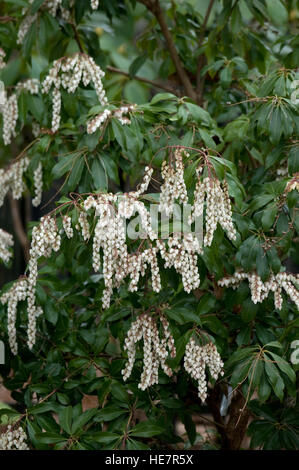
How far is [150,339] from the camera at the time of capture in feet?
7.38

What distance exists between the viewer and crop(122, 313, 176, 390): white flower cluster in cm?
225

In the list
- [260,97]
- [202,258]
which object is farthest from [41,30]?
[202,258]

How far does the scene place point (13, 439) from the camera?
2572 millimetres

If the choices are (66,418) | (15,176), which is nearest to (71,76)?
(15,176)

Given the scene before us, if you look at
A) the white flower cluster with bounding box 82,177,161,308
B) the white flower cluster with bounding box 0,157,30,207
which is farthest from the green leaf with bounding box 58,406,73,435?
the white flower cluster with bounding box 0,157,30,207

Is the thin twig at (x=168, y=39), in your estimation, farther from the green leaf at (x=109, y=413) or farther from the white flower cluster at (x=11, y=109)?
the green leaf at (x=109, y=413)

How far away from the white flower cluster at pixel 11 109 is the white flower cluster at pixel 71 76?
286 millimetres

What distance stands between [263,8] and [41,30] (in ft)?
3.62

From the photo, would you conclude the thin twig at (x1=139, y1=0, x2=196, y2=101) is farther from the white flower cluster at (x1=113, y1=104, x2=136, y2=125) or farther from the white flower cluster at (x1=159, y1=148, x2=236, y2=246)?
the white flower cluster at (x1=159, y1=148, x2=236, y2=246)

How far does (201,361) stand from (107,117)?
3.24 feet

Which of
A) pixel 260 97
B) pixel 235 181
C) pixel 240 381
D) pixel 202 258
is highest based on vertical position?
pixel 260 97

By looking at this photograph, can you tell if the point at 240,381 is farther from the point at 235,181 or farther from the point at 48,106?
the point at 48,106

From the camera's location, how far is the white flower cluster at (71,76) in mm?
2561

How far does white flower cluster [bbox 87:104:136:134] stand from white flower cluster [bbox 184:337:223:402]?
2.79ft
